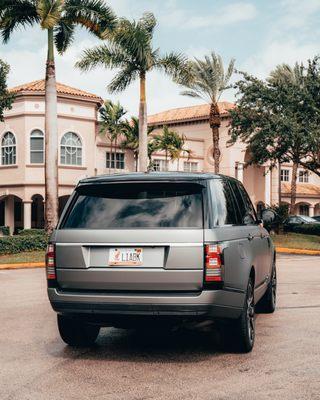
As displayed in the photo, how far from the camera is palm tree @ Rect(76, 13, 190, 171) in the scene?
99.4 ft

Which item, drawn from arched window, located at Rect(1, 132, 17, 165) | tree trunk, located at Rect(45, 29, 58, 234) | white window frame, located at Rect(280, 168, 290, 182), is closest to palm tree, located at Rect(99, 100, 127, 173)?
arched window, located at Rect(1, 132, 17, 165)

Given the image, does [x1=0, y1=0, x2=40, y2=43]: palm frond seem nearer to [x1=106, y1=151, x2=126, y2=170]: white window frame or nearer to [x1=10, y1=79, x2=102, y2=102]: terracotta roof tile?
[x1=10, y1=79, x2=102, y2=102]: terracotta roof tile

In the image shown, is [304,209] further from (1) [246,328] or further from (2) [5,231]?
(1) [246,328]

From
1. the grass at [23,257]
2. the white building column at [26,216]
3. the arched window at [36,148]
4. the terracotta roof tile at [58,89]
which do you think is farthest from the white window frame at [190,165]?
the grass at [23,257]

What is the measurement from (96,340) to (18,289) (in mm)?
5718

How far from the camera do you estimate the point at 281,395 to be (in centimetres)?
529

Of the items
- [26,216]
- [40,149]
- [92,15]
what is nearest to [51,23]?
[92,15]

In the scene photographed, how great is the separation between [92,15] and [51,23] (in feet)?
7.86

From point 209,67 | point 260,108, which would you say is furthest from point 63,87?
point 260,108

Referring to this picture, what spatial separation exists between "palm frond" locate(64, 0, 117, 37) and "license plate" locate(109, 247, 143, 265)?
70.5 feet

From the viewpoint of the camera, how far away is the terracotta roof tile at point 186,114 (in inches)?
2157

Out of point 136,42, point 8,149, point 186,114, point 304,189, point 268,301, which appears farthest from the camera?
point 304,189

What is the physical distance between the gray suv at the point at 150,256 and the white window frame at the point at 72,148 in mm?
33462

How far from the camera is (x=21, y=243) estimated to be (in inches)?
896
